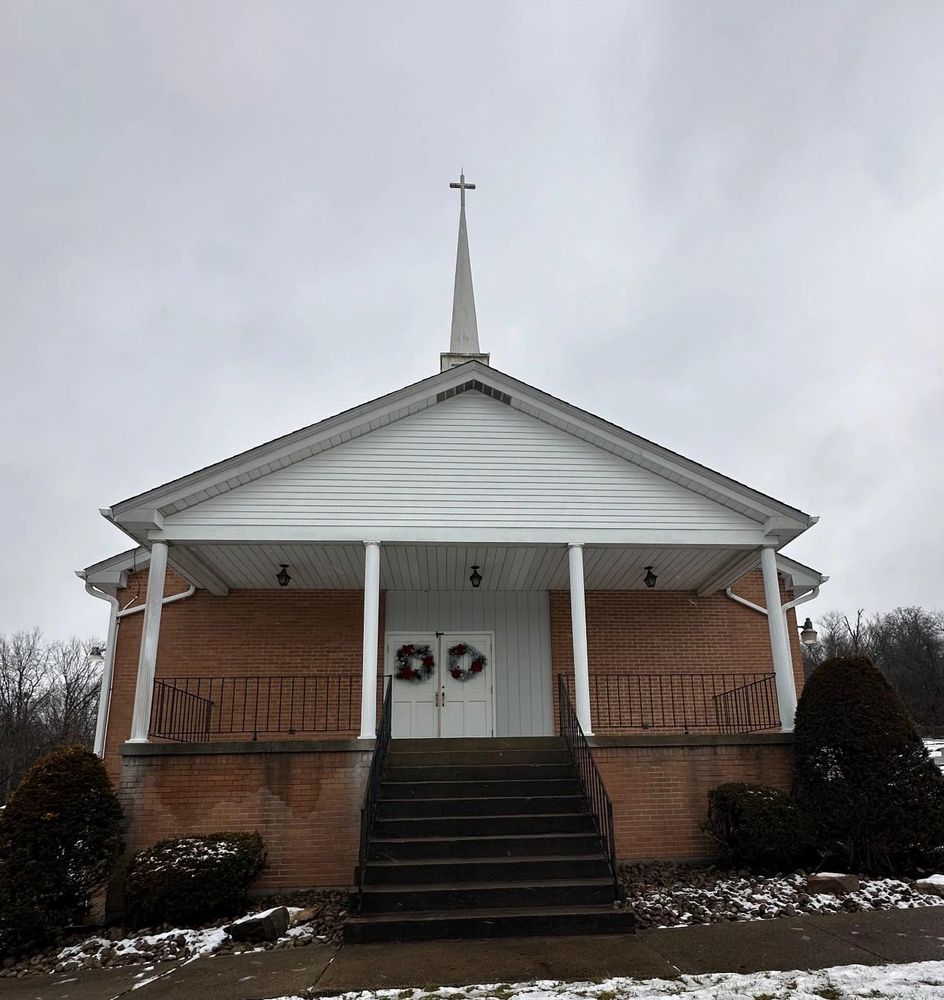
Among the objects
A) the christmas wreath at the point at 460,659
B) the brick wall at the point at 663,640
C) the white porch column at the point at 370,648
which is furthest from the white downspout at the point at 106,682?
the brick wall at the point at 663,640

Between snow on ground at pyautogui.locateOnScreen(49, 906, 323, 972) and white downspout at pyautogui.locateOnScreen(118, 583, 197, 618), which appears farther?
white downspout at pyautogui.locateOnScreen(118, 583, 197, 618)

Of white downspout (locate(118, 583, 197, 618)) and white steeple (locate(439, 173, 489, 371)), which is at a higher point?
white steeple (locate(439, 173, 489, 371))

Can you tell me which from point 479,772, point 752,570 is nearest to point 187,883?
point 479,772

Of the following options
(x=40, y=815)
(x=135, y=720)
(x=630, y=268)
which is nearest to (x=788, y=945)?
(x=40, y=815)

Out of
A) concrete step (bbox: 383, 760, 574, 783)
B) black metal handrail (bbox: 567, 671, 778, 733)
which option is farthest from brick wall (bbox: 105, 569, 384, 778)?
black metal handrail (bbox: 567, 671, 778, 733)

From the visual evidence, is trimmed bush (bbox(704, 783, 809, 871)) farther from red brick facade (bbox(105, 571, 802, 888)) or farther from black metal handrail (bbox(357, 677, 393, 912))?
black metal handrail (bbox(357, 677, 393, 912))

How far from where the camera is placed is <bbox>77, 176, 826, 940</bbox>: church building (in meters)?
8.12

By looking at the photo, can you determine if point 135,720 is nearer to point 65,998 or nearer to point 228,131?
point 65,998

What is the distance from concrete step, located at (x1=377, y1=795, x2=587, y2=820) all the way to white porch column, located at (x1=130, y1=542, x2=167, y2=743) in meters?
3.16

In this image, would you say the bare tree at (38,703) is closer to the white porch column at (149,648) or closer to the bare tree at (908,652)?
the white porch column at (149,648)

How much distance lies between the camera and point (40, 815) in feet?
23.9

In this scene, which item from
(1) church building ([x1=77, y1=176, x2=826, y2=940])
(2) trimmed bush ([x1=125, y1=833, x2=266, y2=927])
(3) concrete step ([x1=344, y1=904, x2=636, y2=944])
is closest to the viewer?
(3) concrete step ([x1=344, y1=904, x2=636, y2=944])

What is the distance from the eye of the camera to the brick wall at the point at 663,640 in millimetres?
12773

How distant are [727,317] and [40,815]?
21.0 metres
